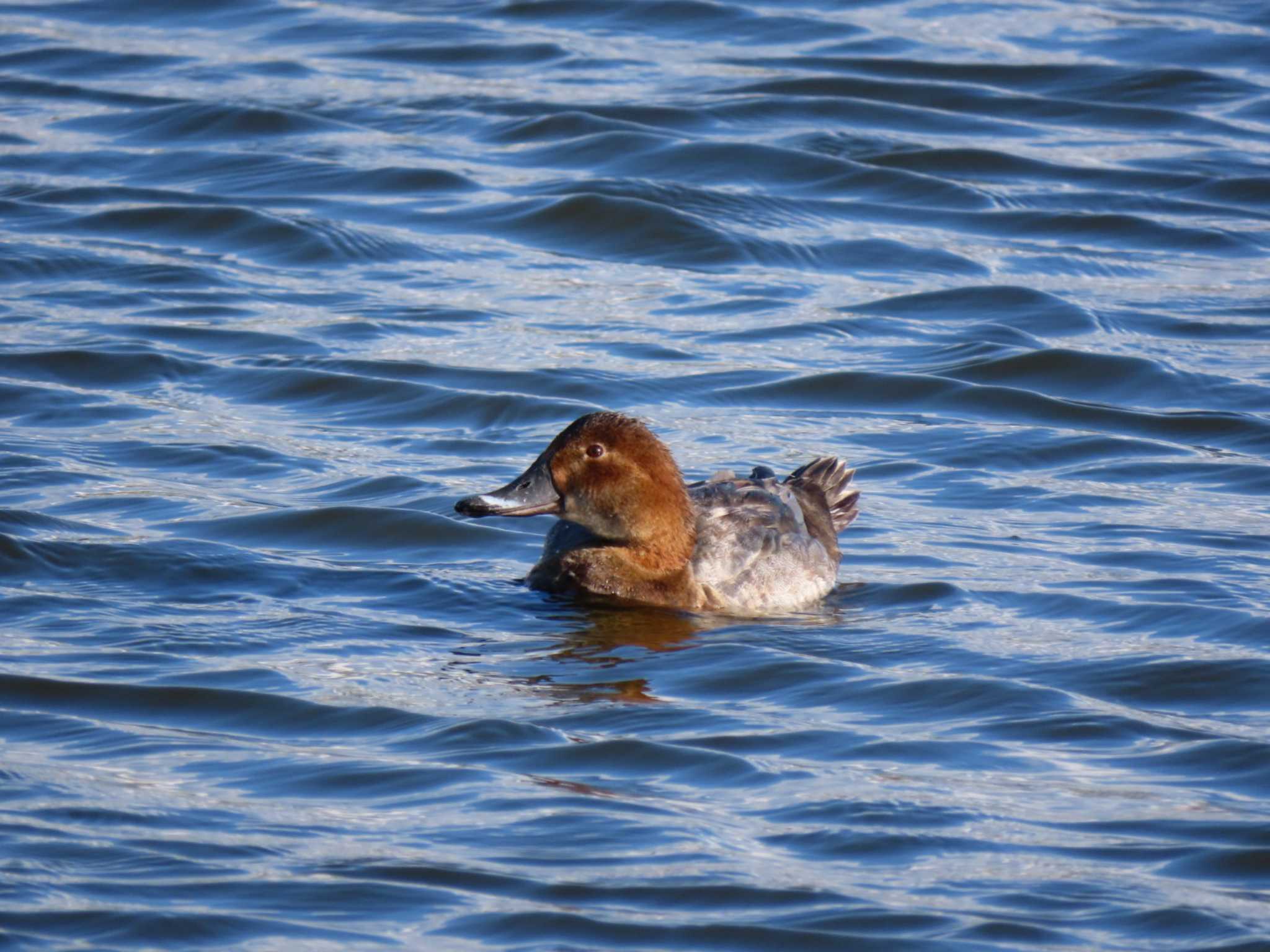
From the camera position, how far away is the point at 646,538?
865 cm

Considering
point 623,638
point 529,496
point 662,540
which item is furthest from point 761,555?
point 529,496

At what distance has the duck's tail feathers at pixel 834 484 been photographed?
9.23 m

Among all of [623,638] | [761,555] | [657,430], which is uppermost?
[657,430]

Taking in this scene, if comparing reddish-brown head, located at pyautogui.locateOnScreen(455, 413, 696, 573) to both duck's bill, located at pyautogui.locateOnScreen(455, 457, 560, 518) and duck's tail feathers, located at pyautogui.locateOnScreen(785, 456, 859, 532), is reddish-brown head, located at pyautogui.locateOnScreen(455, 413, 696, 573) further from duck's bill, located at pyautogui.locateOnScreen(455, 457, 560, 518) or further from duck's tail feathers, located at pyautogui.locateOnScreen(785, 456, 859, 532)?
duck's tail feathers, located at pyautogui.locateOnScreen(785, 456, 859, 532)

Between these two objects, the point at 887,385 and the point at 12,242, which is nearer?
the point at 887,385

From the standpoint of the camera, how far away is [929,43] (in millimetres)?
18219

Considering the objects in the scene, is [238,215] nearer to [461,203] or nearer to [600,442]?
[461,203]

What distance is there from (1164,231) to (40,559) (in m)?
8.39

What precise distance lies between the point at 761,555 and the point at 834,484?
85 centimetres

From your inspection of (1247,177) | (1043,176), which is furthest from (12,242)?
(1247,177)

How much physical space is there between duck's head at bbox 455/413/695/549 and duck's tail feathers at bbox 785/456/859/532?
0.79 m

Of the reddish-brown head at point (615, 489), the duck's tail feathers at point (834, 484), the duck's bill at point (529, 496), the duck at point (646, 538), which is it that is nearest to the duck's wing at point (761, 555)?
the duck at point (646, 538)

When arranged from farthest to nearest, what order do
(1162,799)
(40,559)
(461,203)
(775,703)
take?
(461,203)
(40,559)
(775,703)
(1162,799)

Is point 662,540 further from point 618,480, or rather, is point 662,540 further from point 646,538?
point 618,480
